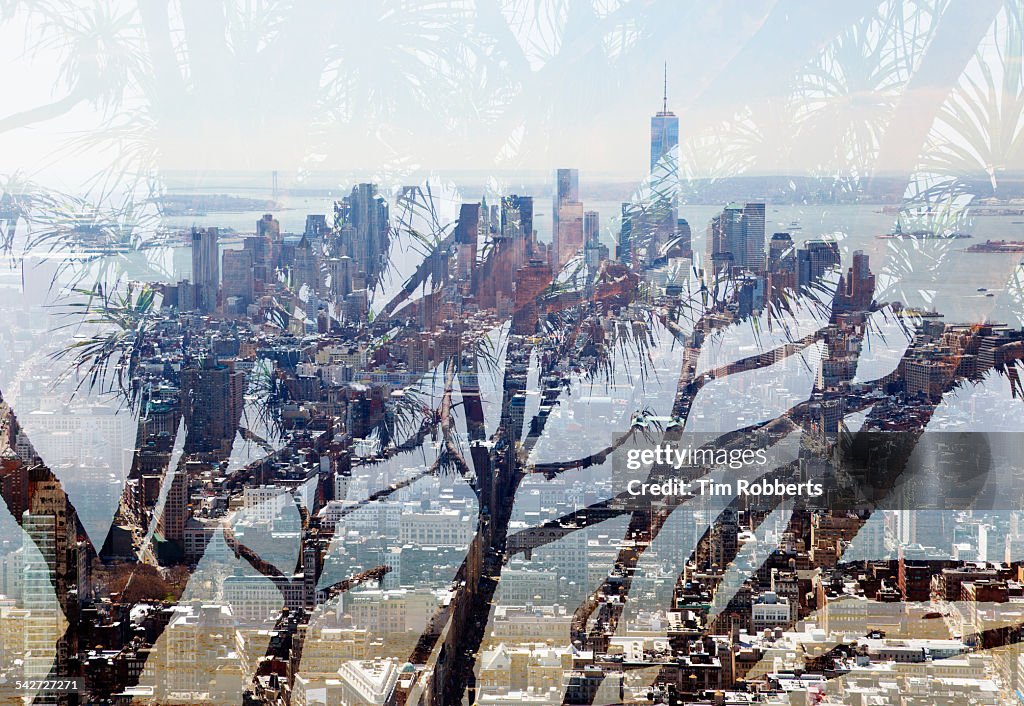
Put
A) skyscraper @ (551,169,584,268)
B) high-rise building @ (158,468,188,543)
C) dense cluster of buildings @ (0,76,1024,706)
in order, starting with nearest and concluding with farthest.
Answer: dense cluster of buildings @ (0,76,1024,706) → high-rise building @ (158,468,188,543) → skyscraper @ (551,169,584,268)

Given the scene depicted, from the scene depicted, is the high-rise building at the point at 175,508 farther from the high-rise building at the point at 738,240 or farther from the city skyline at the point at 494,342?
the high-rise building at the point at 738,240

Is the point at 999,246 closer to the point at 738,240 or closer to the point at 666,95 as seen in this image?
the point at 738,240

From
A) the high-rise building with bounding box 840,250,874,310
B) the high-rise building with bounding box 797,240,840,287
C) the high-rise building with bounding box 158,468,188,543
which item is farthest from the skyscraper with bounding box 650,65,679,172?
the high-rise building with bounding box 158,468,188,543

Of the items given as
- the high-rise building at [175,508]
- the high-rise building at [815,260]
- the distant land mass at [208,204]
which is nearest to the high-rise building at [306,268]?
the distant land mass at [208,204]

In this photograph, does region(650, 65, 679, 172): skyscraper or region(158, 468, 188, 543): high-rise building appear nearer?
region(158, 468, 188, 543): high-rise building

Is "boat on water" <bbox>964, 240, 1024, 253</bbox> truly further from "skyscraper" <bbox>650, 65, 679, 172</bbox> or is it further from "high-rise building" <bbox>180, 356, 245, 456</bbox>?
"high-rise building" <bbox>180, 356, 245, 456</bbox>

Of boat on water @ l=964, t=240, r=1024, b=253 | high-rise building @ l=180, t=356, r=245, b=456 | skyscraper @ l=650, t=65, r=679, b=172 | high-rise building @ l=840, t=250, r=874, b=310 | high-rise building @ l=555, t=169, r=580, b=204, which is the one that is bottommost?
high-rise building @ l=180, t=356, r=245, b=456
